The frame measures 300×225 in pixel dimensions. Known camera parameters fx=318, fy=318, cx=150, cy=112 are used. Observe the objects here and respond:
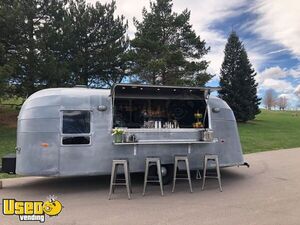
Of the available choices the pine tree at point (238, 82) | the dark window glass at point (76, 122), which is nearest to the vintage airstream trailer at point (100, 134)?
the dark window glass at point (76, 122)

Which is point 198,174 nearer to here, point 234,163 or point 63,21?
point 234,163

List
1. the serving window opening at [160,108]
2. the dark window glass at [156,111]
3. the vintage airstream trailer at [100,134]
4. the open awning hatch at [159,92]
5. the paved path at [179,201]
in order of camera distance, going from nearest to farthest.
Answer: the paved path at [179,201] < the vintage airstream trailer at [100,134] < the open awning hatch at [159,92] < the serving window opening at [160,108] < the dark window glass at [156,111]

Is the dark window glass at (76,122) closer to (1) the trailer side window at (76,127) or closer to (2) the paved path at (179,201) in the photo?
(1) the trailer side window at (76,127)

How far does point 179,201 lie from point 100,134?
2530 mm

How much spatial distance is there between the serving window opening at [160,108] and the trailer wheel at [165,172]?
1.17m

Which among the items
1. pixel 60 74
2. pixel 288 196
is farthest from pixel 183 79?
pixel 288 196

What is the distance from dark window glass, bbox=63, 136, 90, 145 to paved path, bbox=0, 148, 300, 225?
A: 1227 mm

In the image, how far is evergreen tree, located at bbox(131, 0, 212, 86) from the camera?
25438 millimetres

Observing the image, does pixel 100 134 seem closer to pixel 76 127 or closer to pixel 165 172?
pixel 76 127

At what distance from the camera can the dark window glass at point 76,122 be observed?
25.5 ft

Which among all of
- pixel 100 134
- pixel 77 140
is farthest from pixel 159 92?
pixel 77 140

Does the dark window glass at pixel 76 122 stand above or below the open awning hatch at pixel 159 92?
below

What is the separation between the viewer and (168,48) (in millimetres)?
25812

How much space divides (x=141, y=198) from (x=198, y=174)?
2702 millimetres
